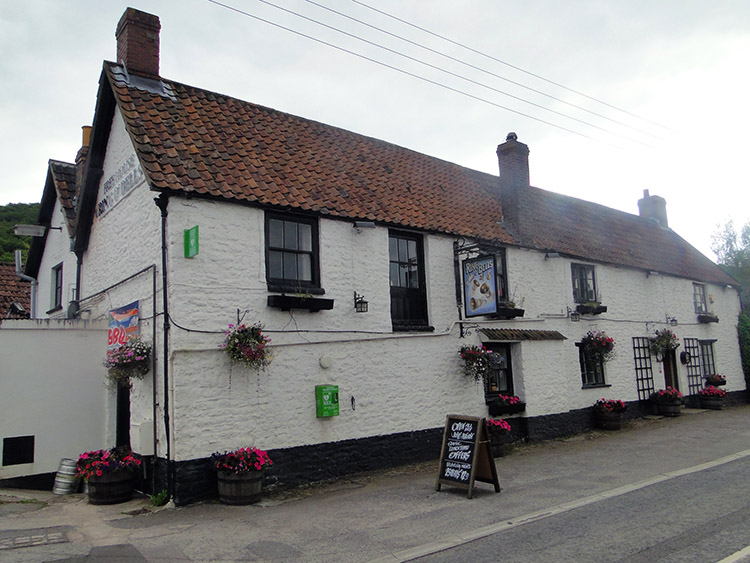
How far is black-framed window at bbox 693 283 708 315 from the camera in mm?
22688

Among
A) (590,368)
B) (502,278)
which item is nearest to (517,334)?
(502,278)

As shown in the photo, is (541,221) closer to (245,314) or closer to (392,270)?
(392,270)

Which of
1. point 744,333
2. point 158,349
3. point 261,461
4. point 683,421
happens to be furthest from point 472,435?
point 744,333

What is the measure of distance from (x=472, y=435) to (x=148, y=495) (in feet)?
18.0

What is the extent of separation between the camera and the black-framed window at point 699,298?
22.7 metres

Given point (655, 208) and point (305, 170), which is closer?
point (305, 170)

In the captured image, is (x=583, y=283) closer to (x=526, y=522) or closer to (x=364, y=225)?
(x=364, y=225)

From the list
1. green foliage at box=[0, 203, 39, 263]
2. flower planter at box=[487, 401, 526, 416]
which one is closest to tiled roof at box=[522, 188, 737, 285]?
flower planter at box=[487, 401, 526, 416]

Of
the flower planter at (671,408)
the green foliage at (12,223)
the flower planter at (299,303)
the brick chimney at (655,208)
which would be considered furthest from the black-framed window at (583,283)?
the green foliage at (12,223)

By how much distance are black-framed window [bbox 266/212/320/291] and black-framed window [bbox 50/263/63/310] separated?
29.5 feet

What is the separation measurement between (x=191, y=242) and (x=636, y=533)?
748 centimetres

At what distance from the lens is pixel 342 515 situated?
8367 mm

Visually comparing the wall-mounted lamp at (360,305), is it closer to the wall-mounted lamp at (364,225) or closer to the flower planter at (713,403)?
the wall-mounted lamp at (364,225)

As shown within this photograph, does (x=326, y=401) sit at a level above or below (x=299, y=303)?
below
